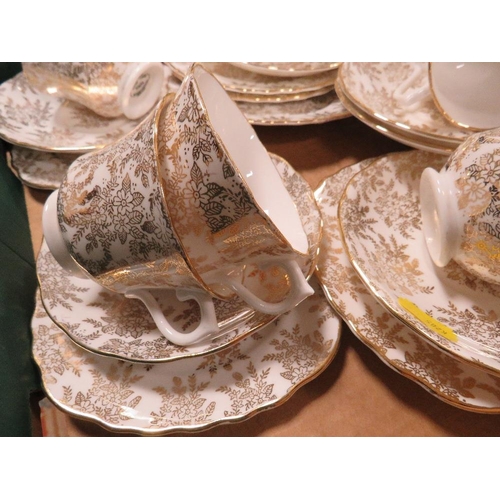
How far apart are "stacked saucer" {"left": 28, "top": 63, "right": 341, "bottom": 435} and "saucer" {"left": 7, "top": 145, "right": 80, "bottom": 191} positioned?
0.22m

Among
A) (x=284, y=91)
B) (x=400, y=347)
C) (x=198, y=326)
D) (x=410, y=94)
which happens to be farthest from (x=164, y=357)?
(x=410, y=94)

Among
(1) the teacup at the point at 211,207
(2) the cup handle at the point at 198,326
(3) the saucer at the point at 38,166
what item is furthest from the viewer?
(3) the saucer at the point at 38,166

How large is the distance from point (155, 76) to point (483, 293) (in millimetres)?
744

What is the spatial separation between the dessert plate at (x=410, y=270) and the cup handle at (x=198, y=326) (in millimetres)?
201

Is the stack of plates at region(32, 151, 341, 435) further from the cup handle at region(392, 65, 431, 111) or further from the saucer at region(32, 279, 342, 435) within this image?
the cup handle at region(392, 65, 431, 111)

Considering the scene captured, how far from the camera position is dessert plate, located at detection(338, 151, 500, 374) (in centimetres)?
55

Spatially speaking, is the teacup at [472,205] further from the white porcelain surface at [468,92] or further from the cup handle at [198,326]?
the cup handle at [198,326]

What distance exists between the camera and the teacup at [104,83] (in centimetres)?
84

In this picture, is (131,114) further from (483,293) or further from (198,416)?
(483,293)

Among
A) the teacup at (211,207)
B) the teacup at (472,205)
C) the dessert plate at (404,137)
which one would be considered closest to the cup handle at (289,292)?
the teacup at (211,207)

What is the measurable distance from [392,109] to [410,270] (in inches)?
13.3

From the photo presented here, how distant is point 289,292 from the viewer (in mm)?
549

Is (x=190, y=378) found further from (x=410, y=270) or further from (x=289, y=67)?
(x=289, y=67)

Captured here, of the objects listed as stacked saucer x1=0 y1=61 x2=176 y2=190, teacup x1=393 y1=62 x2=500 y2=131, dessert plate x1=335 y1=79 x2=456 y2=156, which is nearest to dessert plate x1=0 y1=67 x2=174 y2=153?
stacked saucer x1=0 y1=61 x2=176 y2=190
